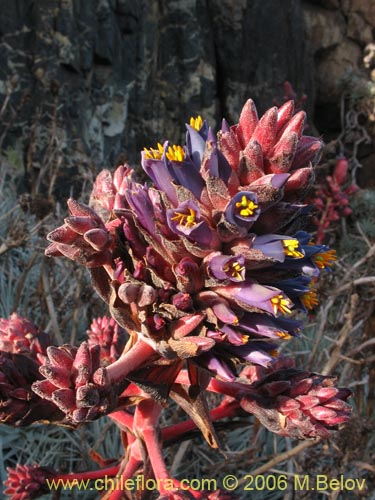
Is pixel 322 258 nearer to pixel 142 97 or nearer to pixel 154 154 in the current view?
pixel 154 154

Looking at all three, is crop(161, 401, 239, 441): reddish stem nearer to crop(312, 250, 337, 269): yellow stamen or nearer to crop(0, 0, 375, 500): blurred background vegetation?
crop(312, 250, 337, 269): yellow stamen

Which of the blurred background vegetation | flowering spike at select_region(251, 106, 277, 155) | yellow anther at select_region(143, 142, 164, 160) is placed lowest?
the blurred background vegetation

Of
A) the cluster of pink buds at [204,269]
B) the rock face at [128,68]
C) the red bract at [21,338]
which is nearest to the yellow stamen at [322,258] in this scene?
the cluster of pink buds at [204,269]

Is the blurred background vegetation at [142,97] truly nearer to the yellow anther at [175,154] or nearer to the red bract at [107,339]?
the red bract at [107,339]

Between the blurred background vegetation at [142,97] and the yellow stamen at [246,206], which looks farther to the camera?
the blurred background vegetation at [142,97]

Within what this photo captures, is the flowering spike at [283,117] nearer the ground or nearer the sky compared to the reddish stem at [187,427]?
nearer the sky

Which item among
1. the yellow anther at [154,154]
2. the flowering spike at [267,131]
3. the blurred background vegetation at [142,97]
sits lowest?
the blurred background vegetation at [142,97]

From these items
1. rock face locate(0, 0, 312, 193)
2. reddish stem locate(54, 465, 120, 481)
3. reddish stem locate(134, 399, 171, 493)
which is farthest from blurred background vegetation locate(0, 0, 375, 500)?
reddish stem locate(134, 399, 171, 493)
